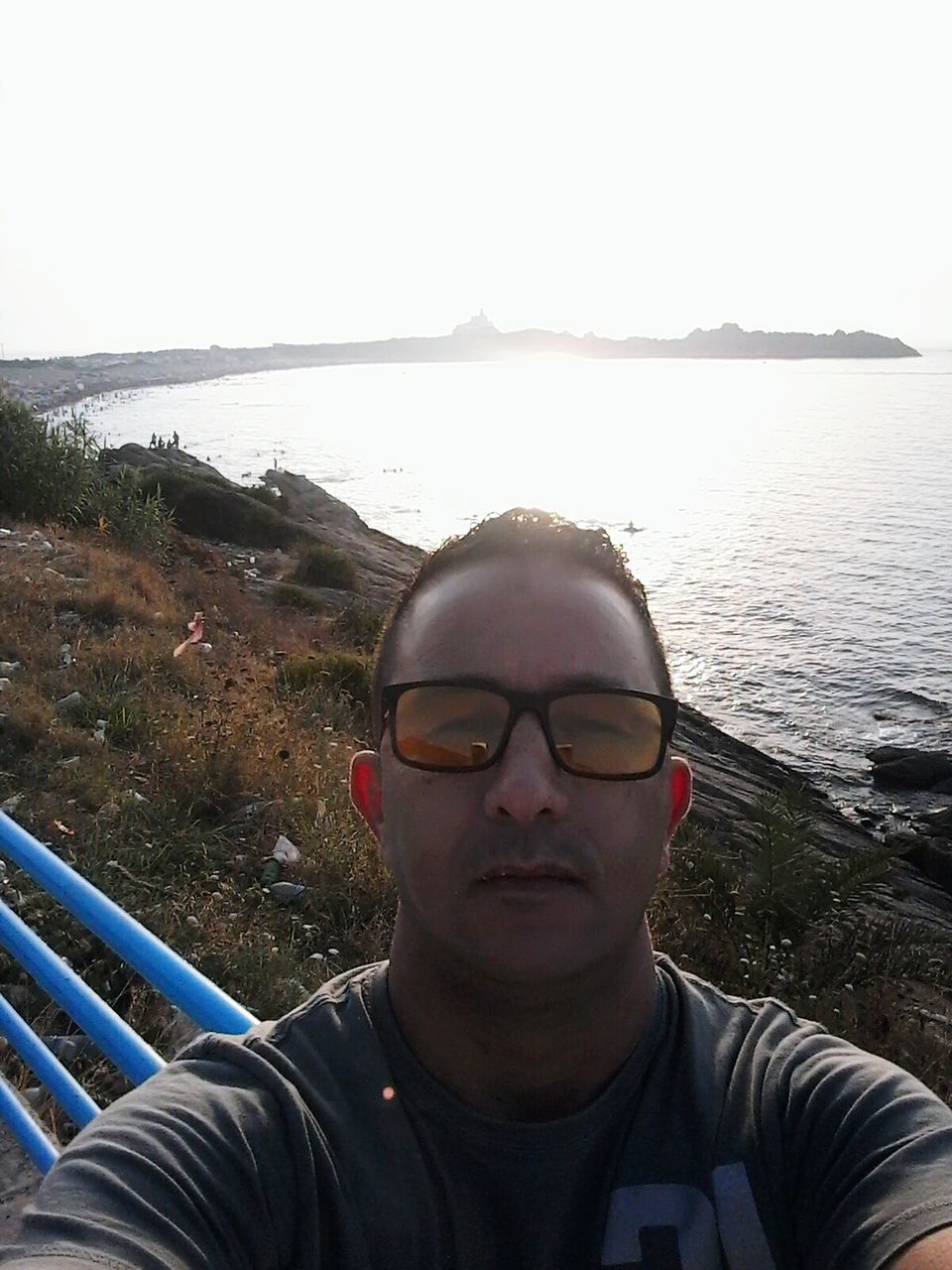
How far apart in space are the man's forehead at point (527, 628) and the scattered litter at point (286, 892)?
3.31m

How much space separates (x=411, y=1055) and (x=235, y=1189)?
1.13 ft

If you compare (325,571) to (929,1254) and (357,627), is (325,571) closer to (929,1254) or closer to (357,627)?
(357,627)

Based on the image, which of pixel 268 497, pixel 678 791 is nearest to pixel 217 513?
pixel 268 497

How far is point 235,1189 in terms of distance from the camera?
52.3 inches

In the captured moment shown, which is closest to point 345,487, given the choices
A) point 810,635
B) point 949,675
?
point 810,635

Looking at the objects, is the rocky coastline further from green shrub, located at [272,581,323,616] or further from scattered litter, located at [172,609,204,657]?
scattered litter, located at [172,609,204,657]

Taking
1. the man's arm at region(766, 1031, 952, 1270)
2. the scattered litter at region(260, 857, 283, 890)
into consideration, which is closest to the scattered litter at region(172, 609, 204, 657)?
the scattered litter at region(260, 857, 283, 890)

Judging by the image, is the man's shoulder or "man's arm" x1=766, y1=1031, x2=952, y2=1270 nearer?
"man's arm" x1=766, y1=1031, x2=952, y2=1270

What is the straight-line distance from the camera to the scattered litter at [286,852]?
200 inches

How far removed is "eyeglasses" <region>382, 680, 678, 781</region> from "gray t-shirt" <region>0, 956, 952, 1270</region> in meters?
0.50

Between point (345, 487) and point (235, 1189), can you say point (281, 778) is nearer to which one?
point (235, 1189)

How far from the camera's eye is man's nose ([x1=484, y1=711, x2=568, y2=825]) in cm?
160

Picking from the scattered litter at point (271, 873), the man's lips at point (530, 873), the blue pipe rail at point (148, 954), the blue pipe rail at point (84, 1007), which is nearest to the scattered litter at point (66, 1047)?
the blue pipe rail at point (84, 1007)

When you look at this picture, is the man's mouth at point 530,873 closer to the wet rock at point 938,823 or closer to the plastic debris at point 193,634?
the plastic debris at point 193,634
